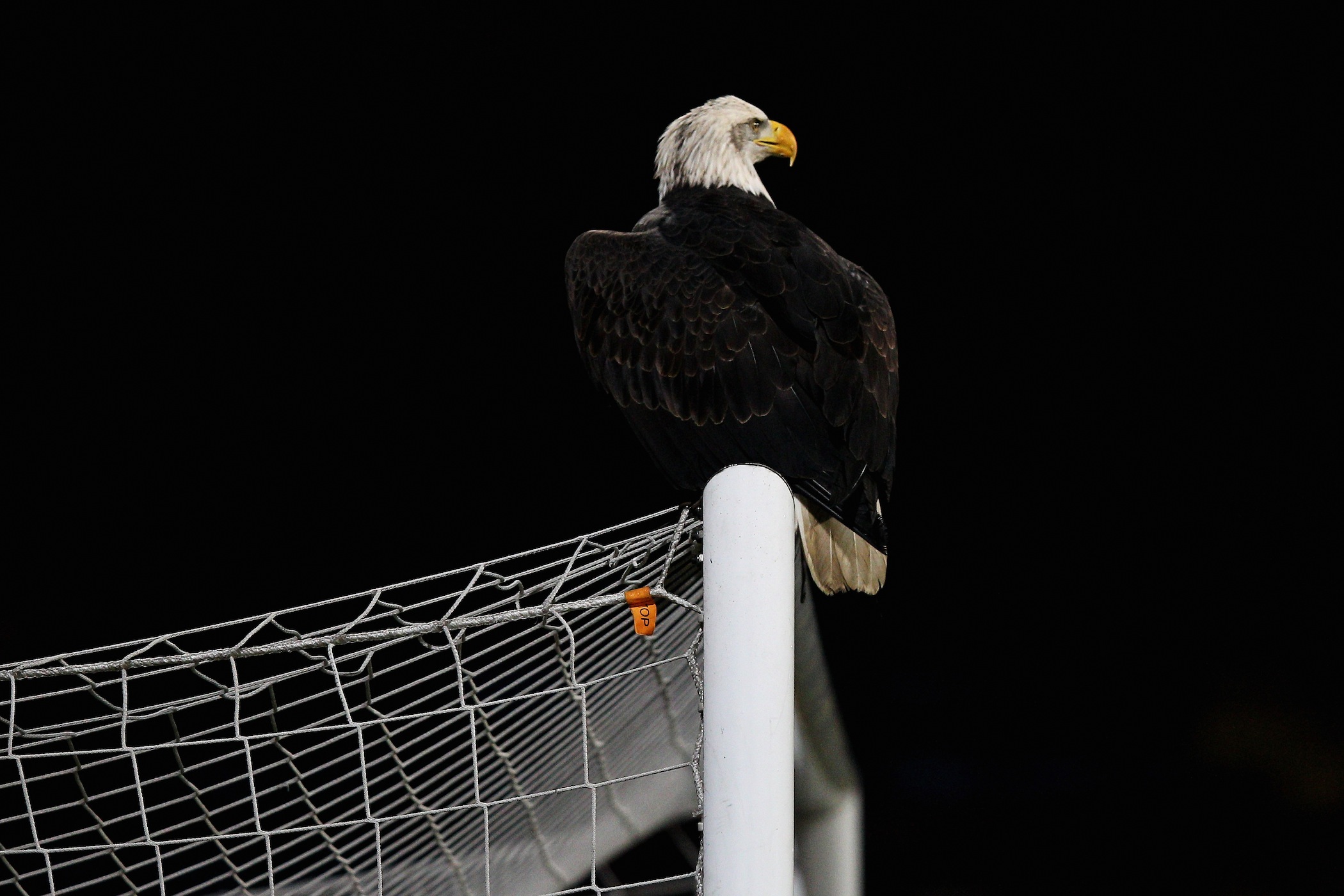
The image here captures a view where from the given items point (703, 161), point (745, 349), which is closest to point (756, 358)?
point (745, 349)

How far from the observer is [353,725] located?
1332 millimetres

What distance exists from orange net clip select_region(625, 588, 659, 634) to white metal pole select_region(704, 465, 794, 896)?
0.20 metres

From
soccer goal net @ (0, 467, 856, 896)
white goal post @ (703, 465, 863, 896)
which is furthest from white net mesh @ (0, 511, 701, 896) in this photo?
white goal post @ (703, 465, 863, 896)

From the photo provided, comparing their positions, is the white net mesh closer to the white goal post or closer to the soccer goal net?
the soccer goal net

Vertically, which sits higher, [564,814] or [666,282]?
[666,282]

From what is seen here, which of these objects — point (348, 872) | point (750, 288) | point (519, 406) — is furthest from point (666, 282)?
point (519, 406)

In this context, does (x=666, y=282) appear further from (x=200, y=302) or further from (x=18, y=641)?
(x=18, y=641)

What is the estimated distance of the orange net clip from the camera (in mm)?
1175

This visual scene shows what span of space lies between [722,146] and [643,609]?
161cm

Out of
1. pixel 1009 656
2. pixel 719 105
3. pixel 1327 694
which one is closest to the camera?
pixel 719 105

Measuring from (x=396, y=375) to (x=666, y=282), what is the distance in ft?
7.52

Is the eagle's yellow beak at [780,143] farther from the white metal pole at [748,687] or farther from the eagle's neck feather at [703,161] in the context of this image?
the white metal pole at [748,687]

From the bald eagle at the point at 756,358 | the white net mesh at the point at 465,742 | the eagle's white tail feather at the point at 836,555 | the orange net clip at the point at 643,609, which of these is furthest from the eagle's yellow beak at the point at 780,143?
the orange net clip at the point at 643,609

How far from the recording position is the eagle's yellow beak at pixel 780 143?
8.47 ft
